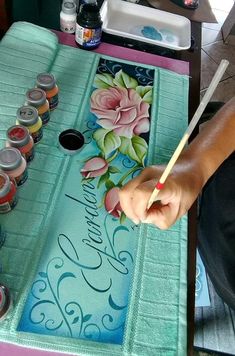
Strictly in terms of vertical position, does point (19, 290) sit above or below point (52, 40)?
below

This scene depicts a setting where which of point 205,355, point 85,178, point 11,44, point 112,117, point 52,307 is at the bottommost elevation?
point 205,355

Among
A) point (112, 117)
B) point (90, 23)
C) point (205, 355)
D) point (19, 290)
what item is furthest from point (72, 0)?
point (205, 355)

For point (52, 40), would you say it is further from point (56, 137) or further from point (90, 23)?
point (56, 137)

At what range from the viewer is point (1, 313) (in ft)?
1.57

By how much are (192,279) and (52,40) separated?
639 mm

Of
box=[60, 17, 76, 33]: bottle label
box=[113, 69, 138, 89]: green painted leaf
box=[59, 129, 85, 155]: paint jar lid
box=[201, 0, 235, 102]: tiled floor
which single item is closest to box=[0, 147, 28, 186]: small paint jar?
box=[59, 129, 85, 155]: paint jar lid

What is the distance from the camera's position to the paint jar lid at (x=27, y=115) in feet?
2.12

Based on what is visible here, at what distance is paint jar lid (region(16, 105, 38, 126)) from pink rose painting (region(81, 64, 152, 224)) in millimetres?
130

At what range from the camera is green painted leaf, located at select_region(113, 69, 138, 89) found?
828 millimetres

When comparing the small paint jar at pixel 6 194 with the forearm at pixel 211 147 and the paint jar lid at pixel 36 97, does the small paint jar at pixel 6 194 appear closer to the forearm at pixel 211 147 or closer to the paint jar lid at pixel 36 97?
the paint jar lid at pixel 36 97

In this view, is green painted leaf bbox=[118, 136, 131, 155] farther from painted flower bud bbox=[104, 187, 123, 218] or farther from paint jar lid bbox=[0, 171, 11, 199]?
paint jar lid bbox=[0, 171, 11, 199]

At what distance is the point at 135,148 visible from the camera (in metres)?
0.73

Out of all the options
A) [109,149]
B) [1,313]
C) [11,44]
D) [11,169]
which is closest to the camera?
[1,313]

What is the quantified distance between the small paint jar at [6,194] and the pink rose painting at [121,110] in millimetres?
257
